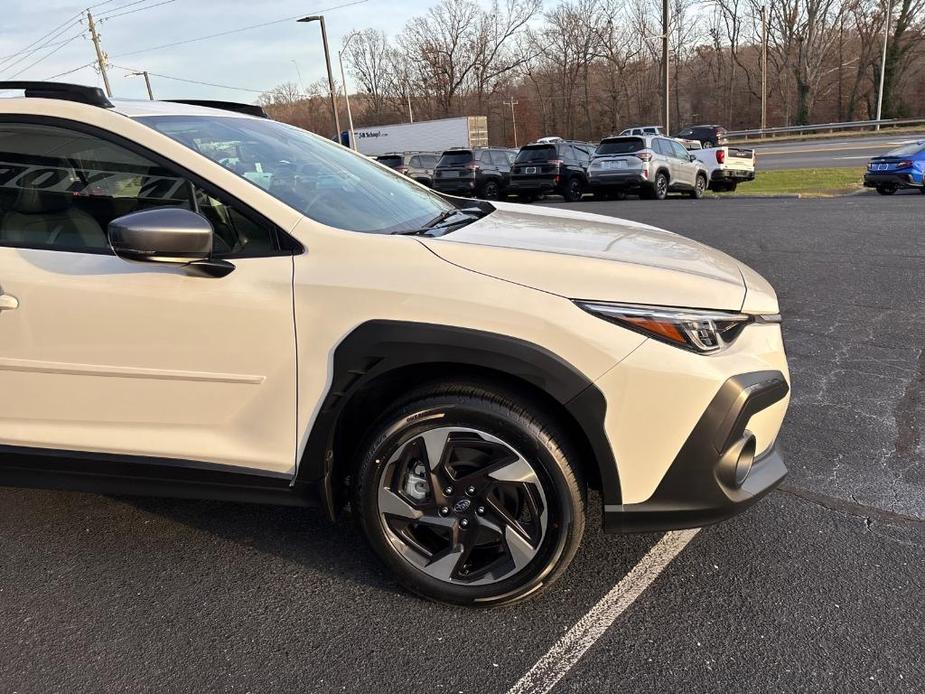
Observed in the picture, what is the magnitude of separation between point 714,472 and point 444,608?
41.6 inches

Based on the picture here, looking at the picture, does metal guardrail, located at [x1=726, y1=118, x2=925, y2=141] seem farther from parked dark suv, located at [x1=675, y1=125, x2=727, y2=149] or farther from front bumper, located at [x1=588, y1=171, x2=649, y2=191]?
front bumper, located at [x1=588, y1=171, x2=649, y2=191]

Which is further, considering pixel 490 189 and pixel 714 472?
pixel 490 189

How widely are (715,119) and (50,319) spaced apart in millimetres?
74517

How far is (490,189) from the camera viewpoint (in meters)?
20.9

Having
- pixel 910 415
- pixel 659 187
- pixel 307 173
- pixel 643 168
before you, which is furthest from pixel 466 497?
pixel 659 187

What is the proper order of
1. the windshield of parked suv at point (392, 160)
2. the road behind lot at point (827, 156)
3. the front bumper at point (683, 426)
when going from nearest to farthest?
the front bumper at point (683, 426) → the windshield of parked suv at point (392, 160) → the road behind lot at point (827, 156)

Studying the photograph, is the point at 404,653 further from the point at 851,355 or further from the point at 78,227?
the point at 851,355

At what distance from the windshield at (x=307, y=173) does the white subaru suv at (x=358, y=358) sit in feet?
0.08

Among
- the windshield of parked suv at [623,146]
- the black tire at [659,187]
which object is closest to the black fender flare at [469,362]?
the black tire at [659,187]

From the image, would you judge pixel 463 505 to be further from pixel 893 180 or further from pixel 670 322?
pixel 893 180

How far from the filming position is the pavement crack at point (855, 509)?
109 inches

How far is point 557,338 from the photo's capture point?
Answer: 2.04 metres

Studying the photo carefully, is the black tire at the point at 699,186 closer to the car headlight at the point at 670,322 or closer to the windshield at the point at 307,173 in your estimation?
the windshield at the point at 307,173

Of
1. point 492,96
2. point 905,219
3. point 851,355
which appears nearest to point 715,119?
point 492,96
